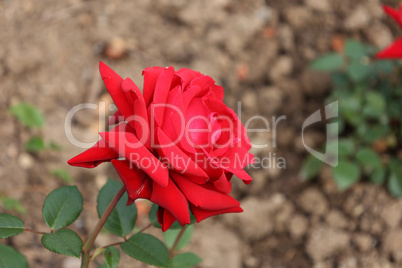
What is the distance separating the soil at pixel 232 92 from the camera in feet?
6.42

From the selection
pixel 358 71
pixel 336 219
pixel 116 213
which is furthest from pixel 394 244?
pixel 116 213

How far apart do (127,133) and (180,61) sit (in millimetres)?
1581

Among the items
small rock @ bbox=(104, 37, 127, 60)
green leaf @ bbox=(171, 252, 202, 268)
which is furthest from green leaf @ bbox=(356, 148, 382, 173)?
small rock @ bbox=(104, 37, 127, 60)

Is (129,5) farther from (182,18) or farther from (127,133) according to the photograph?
(127,133)

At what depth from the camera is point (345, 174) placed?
2.01 meters

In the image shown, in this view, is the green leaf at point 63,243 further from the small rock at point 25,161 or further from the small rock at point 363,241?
the small rock at point 363,241

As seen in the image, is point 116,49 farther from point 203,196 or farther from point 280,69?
point 203,196

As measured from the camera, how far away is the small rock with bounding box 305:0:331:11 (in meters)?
2.54

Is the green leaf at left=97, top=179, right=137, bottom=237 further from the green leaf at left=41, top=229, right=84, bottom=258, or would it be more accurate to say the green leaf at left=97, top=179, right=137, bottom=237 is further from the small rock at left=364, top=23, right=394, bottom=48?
the small rock at left=364, top=23, right=394, bottom=48

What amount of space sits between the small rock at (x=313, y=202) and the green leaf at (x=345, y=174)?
0.15 m

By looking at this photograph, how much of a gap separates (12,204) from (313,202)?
144cm

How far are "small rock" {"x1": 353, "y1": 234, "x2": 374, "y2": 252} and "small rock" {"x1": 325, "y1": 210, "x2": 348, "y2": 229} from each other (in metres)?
0.09

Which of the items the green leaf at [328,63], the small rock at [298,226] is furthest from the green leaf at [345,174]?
the green leaf at [328,63]

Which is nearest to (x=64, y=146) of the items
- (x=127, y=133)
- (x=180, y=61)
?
(x=180, y=61)
